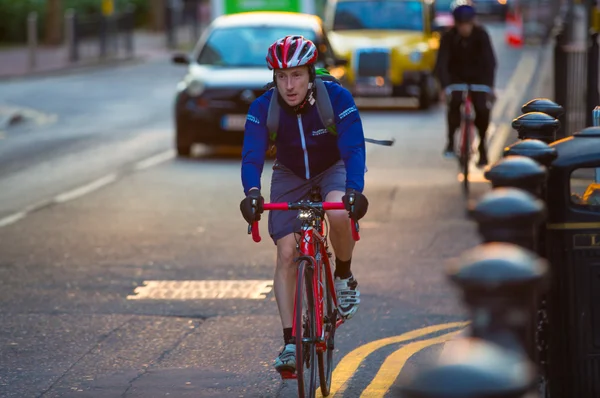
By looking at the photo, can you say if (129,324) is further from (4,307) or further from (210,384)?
(210,384)

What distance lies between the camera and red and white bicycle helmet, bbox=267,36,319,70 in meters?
6.30

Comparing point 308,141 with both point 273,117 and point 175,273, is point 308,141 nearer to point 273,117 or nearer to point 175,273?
point 273,117

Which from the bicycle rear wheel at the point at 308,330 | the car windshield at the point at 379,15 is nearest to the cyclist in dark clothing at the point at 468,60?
the bicycle rear wheel at the point at 308,330

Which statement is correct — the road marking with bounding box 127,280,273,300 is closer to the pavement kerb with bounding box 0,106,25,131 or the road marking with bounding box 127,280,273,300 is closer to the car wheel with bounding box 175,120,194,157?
the car wheel with bounding box 175,120,194,157

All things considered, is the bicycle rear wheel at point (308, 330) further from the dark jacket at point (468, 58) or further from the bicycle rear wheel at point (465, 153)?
the dark jacket at point (468, 58)

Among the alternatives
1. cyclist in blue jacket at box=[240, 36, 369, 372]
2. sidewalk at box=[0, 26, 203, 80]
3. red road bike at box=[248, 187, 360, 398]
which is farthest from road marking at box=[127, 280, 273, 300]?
sidewalk at box=[0, 26, 203, 80]

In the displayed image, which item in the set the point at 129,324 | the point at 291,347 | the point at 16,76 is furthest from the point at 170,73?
the point at 291,347

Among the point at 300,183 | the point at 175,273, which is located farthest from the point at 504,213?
the point at 175,273

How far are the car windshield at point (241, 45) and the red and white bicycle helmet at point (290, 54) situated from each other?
11928mm

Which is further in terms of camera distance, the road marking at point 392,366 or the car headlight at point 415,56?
the car headlight at point 415,56

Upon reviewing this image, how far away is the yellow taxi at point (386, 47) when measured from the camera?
24.2 meters

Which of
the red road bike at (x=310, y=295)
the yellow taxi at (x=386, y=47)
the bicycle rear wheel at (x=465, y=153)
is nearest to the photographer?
the red road bike at (x=310, y=295)

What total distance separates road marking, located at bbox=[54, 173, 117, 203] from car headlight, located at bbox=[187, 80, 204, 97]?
6.73 feet

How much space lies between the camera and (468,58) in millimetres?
14305
